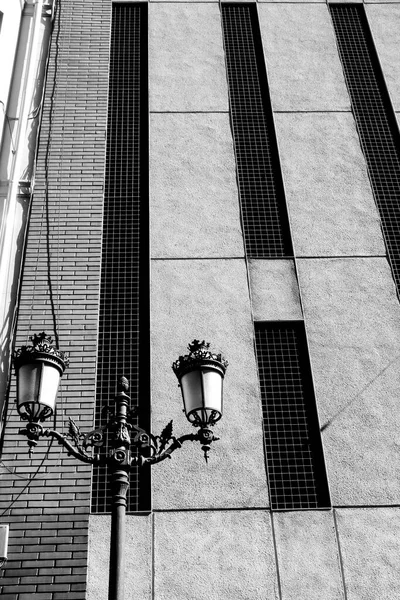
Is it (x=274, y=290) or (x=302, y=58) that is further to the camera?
(x=302, y=58)

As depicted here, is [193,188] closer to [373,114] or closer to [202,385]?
[373,114]

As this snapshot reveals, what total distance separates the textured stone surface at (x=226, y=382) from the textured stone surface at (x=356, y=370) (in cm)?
103

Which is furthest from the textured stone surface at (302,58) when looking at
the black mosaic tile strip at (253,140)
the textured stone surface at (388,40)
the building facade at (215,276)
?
the textured stone surface at (388,40)

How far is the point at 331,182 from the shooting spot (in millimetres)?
13578

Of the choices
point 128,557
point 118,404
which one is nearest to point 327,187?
point 128,557

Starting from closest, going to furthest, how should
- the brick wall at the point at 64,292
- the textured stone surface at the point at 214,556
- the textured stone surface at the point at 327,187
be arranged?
the brick wall at the point at 64,292 → the textured stone surface at the point at 214,556 → the textured stone surface at the point at 327,187

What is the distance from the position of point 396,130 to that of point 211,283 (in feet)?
16.9

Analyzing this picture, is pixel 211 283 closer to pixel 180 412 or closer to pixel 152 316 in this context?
pixel 152 316

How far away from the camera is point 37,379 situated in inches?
280

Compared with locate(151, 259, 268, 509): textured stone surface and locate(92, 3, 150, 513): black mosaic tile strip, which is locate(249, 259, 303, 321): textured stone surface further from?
locate(92, 3, 150, 513): black mosaic tile strip

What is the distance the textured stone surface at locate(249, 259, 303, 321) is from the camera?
1209 cm

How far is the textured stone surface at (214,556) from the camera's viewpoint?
380 inches

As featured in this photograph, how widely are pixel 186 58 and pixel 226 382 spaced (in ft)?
23.6

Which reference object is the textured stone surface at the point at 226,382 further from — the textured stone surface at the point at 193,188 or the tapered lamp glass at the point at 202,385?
the tapered lamp glass at the point at 202,385
